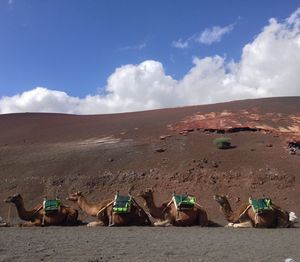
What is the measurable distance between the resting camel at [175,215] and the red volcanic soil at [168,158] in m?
5.02

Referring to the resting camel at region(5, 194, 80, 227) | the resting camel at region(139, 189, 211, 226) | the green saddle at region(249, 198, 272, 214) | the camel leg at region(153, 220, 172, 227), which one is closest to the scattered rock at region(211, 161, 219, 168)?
the resting camel at region(139, 189, 211, 226)

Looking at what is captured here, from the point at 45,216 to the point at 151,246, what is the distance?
7127mm

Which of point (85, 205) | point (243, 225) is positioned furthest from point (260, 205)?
point (85, 205)

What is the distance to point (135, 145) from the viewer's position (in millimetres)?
34000

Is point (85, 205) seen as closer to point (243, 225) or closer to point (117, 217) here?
point (117, 217)

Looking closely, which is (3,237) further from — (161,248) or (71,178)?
(71,178)

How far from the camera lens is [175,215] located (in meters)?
17.0

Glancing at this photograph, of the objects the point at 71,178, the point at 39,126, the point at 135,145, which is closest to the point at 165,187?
the point at 71,178

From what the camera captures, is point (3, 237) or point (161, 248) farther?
point (3, 237)

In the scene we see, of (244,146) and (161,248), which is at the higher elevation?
(244,146)

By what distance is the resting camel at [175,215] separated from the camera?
1689 cm

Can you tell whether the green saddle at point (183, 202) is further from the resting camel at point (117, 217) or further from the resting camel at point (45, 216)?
the resting camel at point (45, 216)

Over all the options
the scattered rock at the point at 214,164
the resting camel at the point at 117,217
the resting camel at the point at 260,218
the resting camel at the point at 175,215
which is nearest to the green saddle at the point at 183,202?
the resting camel at the point at 175,215

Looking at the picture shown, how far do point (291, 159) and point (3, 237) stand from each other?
752 inches
